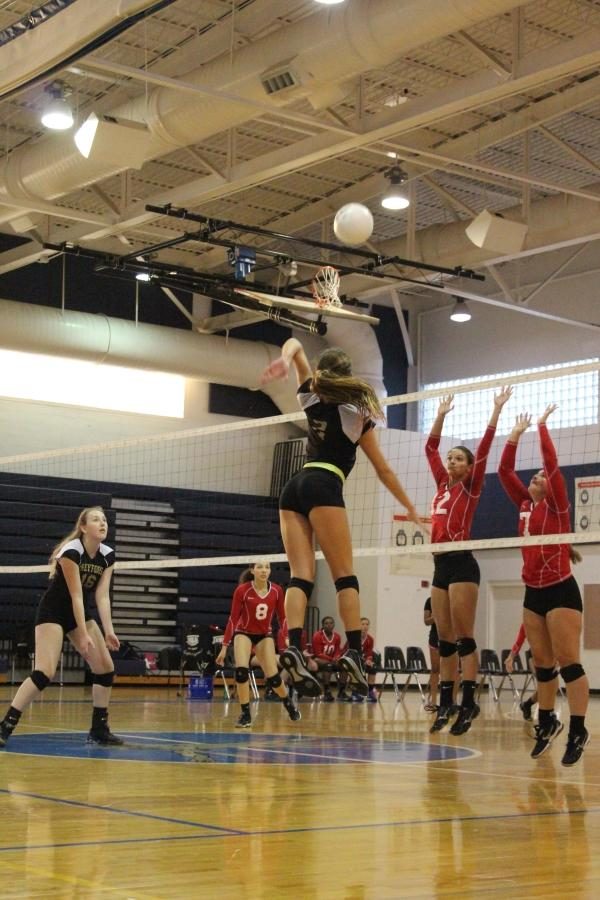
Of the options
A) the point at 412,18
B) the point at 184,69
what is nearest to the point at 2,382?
the point at 184,69

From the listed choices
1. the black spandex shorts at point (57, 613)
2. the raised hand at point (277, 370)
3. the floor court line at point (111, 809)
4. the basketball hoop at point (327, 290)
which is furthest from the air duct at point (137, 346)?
the raised hand at point (277, 370)

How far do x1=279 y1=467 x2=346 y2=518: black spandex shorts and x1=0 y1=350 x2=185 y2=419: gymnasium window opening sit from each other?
52.7ft

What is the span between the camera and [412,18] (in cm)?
1130

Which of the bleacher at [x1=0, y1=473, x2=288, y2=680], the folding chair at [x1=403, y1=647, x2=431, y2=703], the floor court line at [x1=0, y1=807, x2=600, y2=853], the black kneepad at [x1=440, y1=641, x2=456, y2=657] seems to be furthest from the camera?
the bleacher at [x1=0, y1=473, x2=288, y2=680]

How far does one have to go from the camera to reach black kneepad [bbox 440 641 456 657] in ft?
32.8

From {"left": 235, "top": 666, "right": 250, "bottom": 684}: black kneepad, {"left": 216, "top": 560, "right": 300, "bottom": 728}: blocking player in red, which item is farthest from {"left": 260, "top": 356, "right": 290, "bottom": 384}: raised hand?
{"left": 235, "top": 666, "right": 250, "bottom": 684}: black kneepad

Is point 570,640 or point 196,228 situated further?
point 196,228

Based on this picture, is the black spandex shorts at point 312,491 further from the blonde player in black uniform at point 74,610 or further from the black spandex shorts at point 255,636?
the black spandex shorts at point 255,636

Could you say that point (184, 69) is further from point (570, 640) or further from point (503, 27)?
point (570, 640)

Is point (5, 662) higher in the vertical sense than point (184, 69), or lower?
lower

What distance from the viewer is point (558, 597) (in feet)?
26.8

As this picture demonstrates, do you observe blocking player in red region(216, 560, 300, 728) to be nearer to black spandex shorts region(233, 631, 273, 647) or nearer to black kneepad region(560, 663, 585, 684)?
black spandex shorts region(233, 631, 273, 647)

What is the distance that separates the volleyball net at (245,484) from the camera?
72.8 ft

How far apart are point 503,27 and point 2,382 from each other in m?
11.3
